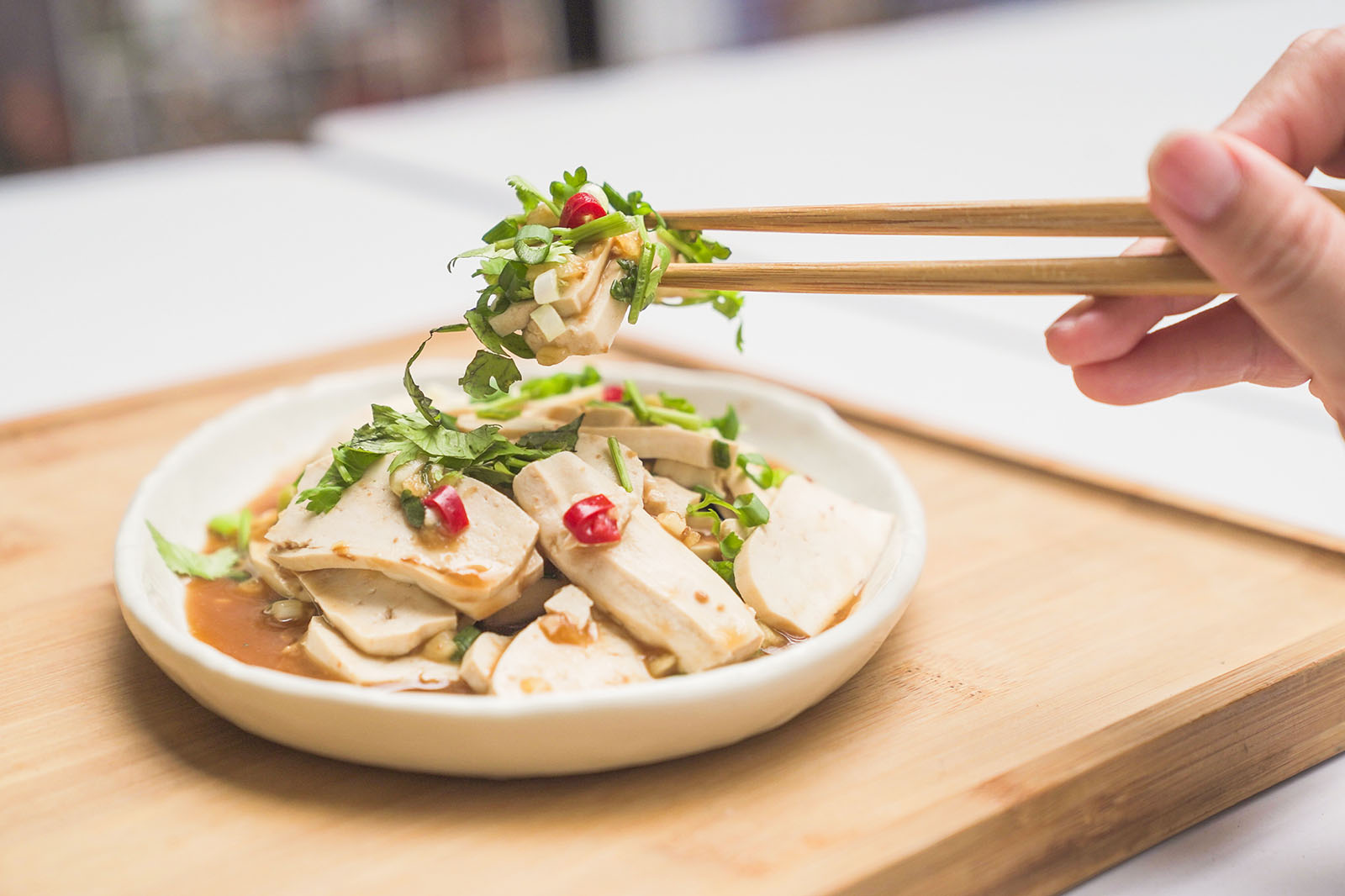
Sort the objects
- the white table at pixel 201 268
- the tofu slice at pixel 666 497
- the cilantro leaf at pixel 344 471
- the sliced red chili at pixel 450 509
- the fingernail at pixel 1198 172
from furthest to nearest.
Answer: the white table at pixel 201 268, the tofu slice at pixel 666 497, the cilantro leaf at pixel 344 471, the sliced red chili at pixel 450 509, the fingernail at pixel 1198 172

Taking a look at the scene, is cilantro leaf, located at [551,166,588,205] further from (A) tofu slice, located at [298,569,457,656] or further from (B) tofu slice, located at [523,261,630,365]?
(A) tofu slice, located at [298,569,457,656]

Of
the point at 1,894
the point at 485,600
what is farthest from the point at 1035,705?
the point at 1,894

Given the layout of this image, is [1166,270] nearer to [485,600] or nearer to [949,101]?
[485,600]

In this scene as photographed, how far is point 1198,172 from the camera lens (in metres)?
1.45

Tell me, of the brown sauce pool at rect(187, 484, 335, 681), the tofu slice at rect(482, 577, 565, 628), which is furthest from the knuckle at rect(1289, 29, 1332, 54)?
the brown sauce pool at rect(187, 484, 335, 681)

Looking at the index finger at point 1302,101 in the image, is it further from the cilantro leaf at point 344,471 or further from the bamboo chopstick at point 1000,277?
the cilantro leaf at point 344,471

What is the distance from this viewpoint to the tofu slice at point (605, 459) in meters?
2.13

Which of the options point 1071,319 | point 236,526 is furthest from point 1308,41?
point 236,526

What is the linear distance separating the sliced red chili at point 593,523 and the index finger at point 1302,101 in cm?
122

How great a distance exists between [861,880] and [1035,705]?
1.79 ft

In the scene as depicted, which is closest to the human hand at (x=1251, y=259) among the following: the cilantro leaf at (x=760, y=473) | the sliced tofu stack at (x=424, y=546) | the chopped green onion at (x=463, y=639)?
the cilantro leaf at (x=760, y=473)

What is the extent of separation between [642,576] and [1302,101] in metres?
1.34

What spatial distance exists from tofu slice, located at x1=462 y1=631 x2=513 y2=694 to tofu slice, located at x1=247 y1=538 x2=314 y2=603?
39 centimetres

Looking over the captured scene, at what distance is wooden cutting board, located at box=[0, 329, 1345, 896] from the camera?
1584 millimetres
